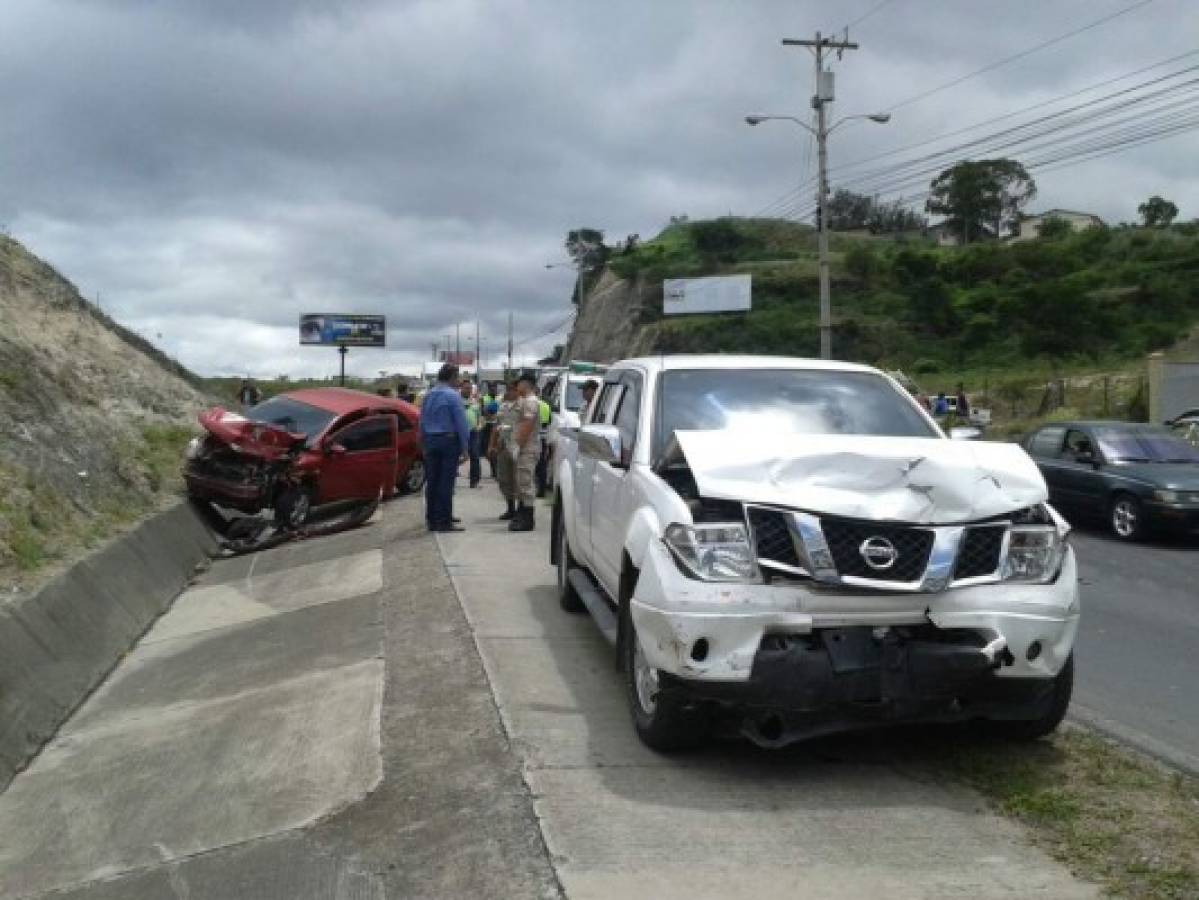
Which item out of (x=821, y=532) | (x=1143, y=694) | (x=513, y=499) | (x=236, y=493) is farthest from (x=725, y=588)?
(x=236, y=493)

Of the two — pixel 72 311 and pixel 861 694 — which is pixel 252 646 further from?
pixel 72 311

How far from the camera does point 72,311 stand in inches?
782

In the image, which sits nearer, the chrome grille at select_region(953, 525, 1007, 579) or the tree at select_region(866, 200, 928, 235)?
the chrome grille at select_region(953, 525, 1007, 579)

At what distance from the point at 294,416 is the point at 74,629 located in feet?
25.4

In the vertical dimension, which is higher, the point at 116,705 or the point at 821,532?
the point at 821,532

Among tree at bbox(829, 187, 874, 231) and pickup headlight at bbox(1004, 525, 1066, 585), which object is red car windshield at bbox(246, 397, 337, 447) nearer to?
pickup headlight at bbox(1004, 525, 1066, 585)

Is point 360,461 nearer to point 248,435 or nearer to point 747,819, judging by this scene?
point 248,435

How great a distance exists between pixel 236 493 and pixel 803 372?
31.6 feet

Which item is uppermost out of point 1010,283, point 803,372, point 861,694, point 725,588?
point 1010,283

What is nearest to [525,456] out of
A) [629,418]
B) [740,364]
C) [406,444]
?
[406,444]

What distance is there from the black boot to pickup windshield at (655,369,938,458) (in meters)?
6.50

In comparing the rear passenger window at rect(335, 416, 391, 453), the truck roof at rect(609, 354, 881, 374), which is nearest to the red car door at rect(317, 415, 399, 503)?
the rear passenger window at rect(335, 416, 391, 453)

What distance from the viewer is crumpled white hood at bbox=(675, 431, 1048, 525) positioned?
4.91 m

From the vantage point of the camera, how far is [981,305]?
66688mm
